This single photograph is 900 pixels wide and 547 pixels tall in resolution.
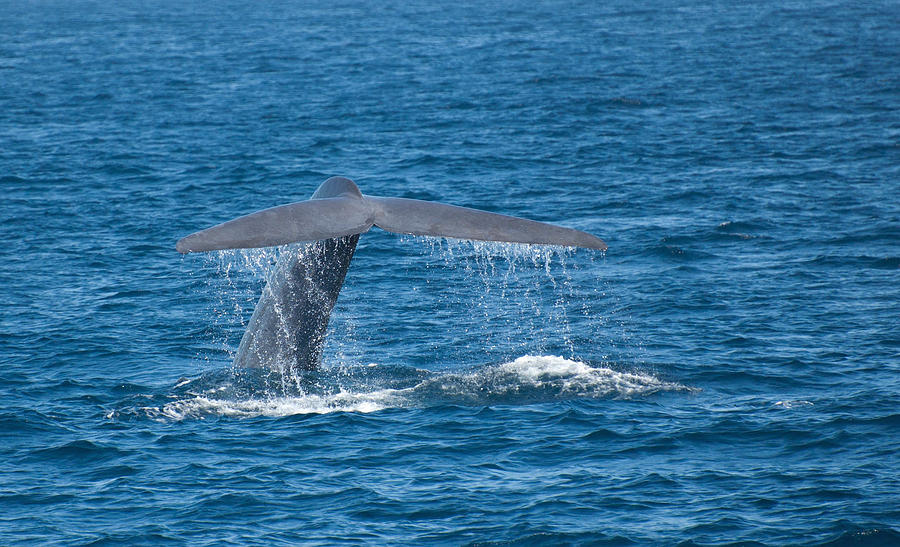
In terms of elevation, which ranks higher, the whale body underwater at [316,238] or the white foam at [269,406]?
the whale body underwater at [316,238]

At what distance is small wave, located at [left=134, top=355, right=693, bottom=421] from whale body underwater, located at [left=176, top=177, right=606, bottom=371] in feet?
1.28

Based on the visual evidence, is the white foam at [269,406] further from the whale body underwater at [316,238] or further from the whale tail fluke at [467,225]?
the whale tail fluke at [467,225]

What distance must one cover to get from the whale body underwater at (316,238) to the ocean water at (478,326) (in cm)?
64

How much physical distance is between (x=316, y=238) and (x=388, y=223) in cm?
96

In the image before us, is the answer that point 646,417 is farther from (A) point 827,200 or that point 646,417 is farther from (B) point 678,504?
(A) point 827,200

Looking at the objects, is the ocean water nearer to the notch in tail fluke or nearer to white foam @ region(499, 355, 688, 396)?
white foam @ region(499, 355, 688, 396)

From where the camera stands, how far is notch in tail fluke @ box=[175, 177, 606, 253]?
1385 cm

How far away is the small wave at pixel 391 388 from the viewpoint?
17.1 meters

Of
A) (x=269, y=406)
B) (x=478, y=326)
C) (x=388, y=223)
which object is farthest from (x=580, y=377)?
(x=388, y=223)

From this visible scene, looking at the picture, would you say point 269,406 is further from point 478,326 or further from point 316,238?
point 478,326

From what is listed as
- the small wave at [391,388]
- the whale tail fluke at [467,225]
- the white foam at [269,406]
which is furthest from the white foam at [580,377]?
the whale tail fluke at [467,225]

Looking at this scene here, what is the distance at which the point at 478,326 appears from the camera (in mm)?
21781

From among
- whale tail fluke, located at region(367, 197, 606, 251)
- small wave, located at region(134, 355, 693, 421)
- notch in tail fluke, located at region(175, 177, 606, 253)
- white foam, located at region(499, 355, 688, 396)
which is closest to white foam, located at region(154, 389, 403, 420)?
small wave, located at region(134, 355, 693, 421)

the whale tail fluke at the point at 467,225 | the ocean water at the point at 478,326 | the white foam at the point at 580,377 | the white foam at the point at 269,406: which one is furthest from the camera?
the white foam at the point at 580,377
